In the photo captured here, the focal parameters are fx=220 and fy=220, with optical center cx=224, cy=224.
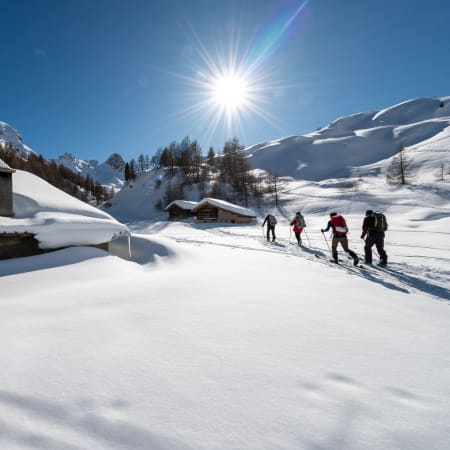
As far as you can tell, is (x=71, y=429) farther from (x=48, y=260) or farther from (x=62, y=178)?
(x=62, y=178)

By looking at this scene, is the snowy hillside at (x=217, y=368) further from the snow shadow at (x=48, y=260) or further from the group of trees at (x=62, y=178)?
the group of trees at (x=62, y=178)

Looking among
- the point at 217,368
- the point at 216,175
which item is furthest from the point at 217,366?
the point at 216,175

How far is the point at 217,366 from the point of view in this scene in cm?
Result: 171

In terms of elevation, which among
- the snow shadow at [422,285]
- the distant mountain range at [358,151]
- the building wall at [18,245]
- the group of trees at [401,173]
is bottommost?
the snow shadow at [422,285]

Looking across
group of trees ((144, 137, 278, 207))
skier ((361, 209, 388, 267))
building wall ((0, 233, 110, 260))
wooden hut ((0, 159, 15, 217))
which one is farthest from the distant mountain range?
building wall ((0, 233, 110, 260))

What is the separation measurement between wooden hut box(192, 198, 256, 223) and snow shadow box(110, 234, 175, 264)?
20441 millimetres

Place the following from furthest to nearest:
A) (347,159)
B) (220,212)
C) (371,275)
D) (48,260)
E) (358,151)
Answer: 1. (358,151)
2. (347,159)
3. (220,212)
4. (371,275)
5. (48,260)

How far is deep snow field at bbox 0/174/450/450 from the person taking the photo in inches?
45.8

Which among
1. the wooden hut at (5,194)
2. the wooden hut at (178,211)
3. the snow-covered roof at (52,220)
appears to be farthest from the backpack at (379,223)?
the wooden hut at (178,211)

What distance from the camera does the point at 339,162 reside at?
259ft

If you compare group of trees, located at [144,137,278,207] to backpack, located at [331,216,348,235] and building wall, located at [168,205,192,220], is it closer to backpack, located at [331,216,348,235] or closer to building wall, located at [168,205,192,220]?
building wall, located at [168,205,192,220]

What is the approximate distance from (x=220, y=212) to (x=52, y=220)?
24203mm

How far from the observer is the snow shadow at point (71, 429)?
1.07m

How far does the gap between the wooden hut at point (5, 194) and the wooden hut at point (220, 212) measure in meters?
23.5
